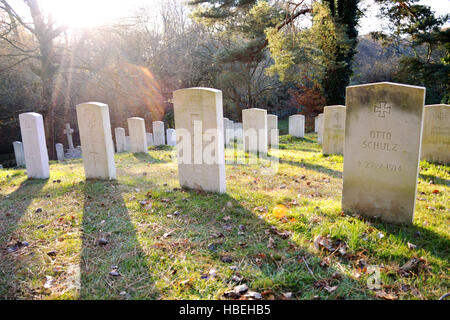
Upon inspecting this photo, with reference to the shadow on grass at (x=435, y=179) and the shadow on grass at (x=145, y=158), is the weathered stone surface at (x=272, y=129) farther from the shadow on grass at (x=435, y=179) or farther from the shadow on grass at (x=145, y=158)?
the shadow on grass at (x=435, y=179)

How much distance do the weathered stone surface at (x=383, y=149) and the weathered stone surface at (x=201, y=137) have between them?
6.96 feet

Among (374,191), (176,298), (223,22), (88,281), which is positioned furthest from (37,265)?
(223,22)

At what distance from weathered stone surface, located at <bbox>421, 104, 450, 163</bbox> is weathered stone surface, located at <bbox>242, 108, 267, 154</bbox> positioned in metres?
4.47

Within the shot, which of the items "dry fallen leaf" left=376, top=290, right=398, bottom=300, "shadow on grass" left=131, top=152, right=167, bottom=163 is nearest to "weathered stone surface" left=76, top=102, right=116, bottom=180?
"shadow on grass" left=131, top=152, right=167, bottom=163

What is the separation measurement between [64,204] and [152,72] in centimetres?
1749

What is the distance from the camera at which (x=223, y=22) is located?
1661 cm

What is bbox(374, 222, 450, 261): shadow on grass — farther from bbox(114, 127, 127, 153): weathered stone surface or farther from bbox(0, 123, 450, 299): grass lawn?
bbox(114, 127, 127, 153): weathered stone surface

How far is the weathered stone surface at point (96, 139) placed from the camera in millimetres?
6285

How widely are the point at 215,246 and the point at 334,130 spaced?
6626mm

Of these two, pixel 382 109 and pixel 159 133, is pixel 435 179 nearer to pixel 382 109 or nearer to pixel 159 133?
pixel 382 109

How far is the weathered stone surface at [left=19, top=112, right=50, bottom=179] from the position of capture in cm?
691

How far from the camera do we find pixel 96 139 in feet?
21.2

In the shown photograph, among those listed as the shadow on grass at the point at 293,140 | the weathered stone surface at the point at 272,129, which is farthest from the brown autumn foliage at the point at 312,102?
the weathered stone surface at the point at 272,129
